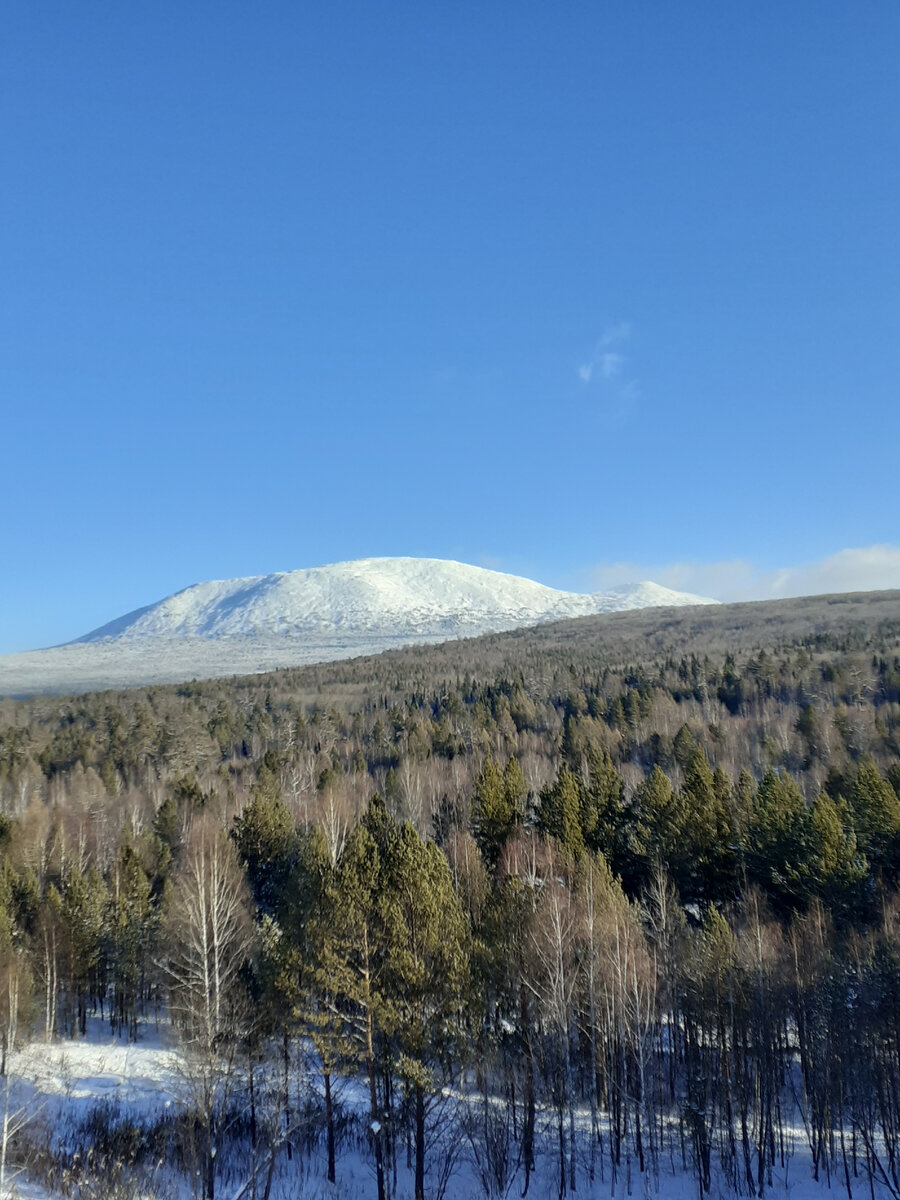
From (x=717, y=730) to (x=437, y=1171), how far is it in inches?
2506

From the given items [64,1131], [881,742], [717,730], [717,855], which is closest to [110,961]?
[64,1131]

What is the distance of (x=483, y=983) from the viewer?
22297 millimetres

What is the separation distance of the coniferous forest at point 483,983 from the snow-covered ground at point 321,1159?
166mm

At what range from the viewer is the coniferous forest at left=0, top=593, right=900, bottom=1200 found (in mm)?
18078

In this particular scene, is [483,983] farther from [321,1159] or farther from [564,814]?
[564,814]

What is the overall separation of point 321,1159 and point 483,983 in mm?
7214

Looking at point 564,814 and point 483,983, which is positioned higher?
point 564,814

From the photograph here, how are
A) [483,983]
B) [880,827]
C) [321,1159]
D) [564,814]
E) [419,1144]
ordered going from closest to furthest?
[419,1144], [321,1159], [483,983], [880,827], [564,814]

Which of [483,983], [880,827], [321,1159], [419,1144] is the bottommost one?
[321,1159]

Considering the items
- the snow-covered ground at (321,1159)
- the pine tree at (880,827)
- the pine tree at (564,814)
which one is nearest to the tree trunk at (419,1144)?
the snow-covered ground at (321,1159)

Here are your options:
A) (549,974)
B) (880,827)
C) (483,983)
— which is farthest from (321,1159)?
(880,827)

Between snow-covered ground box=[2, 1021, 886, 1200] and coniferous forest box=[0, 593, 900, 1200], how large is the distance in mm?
166

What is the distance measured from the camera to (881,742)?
67.4 meters

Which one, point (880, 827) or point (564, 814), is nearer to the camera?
point (880, 827)
